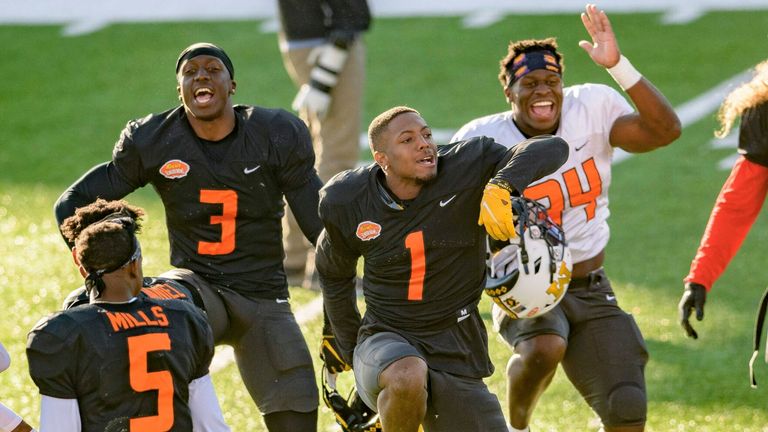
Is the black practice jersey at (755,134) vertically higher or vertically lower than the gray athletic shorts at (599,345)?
higher

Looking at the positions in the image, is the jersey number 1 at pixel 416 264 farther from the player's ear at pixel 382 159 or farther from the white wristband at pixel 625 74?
the white wristband at pixel 625 74

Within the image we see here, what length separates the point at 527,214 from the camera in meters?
5.55

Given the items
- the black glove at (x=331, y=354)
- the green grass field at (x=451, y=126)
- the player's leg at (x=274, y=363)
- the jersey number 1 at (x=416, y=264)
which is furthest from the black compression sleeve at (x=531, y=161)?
the green grass field at (x=451, y=126)

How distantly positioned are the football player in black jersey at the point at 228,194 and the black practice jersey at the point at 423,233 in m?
0.58

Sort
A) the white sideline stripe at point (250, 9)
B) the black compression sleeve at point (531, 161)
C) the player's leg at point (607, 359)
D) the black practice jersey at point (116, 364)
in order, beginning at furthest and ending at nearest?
the white sideline stripe at point (250, 9) < the player's leg at point (607, 359) < the black compression sleeve at point (531, 161) < the black practice jersey at point (116, 364)

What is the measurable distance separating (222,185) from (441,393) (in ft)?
4.36

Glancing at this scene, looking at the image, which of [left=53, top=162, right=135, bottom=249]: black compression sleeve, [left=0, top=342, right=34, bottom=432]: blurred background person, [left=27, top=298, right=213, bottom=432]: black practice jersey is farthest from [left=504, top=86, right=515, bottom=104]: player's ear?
[left=0, top=342, right=34, bottom=432]: blurred background person

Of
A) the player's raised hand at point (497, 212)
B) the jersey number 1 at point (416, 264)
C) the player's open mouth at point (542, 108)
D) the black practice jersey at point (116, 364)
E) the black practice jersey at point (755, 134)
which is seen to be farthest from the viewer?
the player's open mouth at point (542, 108)

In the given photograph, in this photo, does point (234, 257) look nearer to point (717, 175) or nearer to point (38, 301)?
point (38, 301)

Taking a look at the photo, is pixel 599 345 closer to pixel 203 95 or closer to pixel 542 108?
pixel 542 108

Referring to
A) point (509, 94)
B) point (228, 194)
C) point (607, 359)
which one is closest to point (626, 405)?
point (607, 359)

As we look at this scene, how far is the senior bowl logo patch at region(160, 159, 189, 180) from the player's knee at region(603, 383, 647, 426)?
1946 mm

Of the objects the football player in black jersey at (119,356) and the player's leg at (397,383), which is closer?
the football player in black jersey at (119,356)

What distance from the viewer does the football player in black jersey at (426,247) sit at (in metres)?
5.32
